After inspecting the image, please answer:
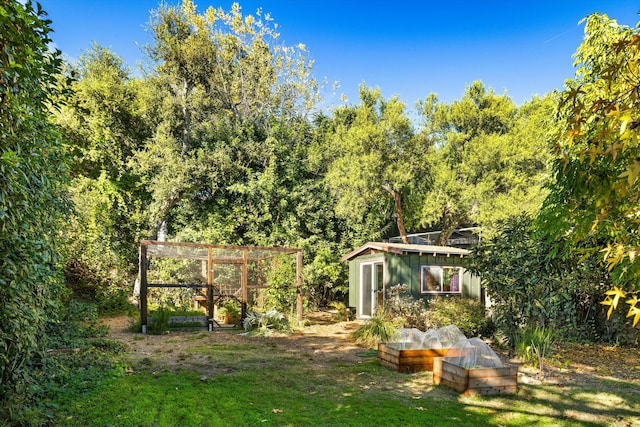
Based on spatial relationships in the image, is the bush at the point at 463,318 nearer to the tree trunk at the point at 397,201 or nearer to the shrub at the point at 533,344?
the shrub at the point at 533,344

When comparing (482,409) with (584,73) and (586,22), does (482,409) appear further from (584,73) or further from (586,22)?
(586,22)

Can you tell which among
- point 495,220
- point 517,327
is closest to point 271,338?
point 517,327

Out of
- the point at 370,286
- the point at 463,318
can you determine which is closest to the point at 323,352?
the point at 463,318

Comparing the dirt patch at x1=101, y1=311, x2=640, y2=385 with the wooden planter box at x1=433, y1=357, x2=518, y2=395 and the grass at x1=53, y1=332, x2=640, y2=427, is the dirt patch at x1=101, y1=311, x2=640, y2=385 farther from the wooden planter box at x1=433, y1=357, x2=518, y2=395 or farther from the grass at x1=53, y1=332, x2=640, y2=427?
the wooden planter box at x1=433, y1=357, x2=518, y2=395

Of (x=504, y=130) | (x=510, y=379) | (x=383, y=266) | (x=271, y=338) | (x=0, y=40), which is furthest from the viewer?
(x=504, y=130)

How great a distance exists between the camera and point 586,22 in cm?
763

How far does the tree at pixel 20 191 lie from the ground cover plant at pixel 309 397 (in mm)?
1244

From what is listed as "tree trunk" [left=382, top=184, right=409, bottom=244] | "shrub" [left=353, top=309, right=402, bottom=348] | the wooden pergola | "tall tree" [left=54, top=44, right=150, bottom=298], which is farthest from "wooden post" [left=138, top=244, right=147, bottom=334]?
"tree trunk" [left=382, top=184, right=409, bottom=244]

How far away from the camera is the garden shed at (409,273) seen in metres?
12.0

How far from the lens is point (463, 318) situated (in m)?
9.19

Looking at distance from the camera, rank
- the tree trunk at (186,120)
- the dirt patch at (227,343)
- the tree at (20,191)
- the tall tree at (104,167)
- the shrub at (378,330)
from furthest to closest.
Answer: the tree trunk at (186,120), the tall tree at (104,167), the shrub at (378,330), the dirt patch at (227,343), the tree at (20,191)

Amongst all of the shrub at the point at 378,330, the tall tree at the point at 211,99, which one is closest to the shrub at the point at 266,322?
the shrub at the point at 378,330

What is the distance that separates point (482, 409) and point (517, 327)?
4.07m

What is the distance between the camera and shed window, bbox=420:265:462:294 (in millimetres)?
12320
